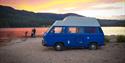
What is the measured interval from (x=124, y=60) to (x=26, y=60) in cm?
526

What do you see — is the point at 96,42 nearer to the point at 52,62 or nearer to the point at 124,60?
the point at 124,60

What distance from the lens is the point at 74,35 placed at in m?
17.6

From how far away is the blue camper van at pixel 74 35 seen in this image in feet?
56.6

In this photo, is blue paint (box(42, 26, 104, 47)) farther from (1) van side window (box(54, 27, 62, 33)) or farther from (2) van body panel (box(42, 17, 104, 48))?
(1) van side window (box(54, 27, 62, 33))

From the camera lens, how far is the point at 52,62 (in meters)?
12.6

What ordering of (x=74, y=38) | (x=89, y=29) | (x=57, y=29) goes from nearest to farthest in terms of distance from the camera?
(x=57, y=29) < (x=74, y=38) < (x=89, y=29)

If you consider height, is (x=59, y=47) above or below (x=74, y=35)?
below

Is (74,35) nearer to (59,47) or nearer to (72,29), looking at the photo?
(72,29)


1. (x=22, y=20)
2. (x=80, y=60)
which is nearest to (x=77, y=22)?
(x=80, y=60)

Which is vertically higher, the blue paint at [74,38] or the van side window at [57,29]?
the van side window at [57,29]

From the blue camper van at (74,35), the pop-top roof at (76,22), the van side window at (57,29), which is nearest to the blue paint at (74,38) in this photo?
the blue camper van at (74,35)

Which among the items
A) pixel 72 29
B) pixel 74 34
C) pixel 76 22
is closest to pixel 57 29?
pixel 72 29

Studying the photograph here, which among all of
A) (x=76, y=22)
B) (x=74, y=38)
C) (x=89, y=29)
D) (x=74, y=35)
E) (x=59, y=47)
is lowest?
(x=59, y=47)

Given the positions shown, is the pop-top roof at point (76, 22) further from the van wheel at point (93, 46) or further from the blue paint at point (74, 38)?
the van wheel at point (93, 46)
